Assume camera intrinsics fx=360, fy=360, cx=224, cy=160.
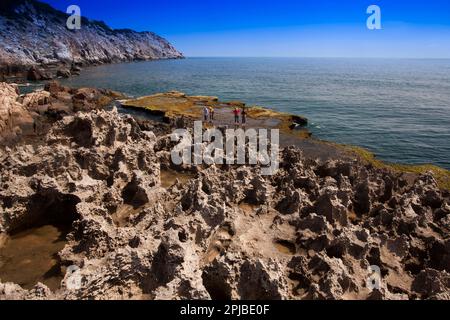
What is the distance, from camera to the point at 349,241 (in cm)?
1297

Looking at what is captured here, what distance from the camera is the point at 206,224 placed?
1280 cm

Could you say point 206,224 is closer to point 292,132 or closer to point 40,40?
point 292,132

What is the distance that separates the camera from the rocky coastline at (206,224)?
9.59 metres

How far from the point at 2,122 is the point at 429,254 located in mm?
35446

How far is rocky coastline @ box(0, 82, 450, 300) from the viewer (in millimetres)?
9586

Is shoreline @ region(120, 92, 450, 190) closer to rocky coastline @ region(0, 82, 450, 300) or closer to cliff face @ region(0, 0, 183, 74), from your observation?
rocky coastline @ region(0, 82, 450, 300)

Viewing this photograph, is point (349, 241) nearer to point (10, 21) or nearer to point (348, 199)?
point (348, 199)

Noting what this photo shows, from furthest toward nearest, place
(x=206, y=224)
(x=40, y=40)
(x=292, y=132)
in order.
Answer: (x=40, y=40) → (x=292, y=132) → (x=206, y=224)

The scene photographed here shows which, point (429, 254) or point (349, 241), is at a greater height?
point (349, 241)

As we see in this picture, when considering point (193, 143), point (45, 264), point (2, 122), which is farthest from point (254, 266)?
point (2, 122)

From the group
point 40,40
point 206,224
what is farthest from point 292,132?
point 40,40

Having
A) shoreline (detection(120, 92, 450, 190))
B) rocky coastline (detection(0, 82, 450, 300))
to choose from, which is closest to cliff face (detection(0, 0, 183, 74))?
shoreline (detection(120, 92, 450, 190))

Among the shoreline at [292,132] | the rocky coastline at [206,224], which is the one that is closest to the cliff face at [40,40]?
Result: the shoreline at [292,132]

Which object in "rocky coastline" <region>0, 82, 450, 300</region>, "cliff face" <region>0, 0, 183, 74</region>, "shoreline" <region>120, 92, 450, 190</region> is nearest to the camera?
"rocky coastline" <region>0, 82, 450, 300</region>
